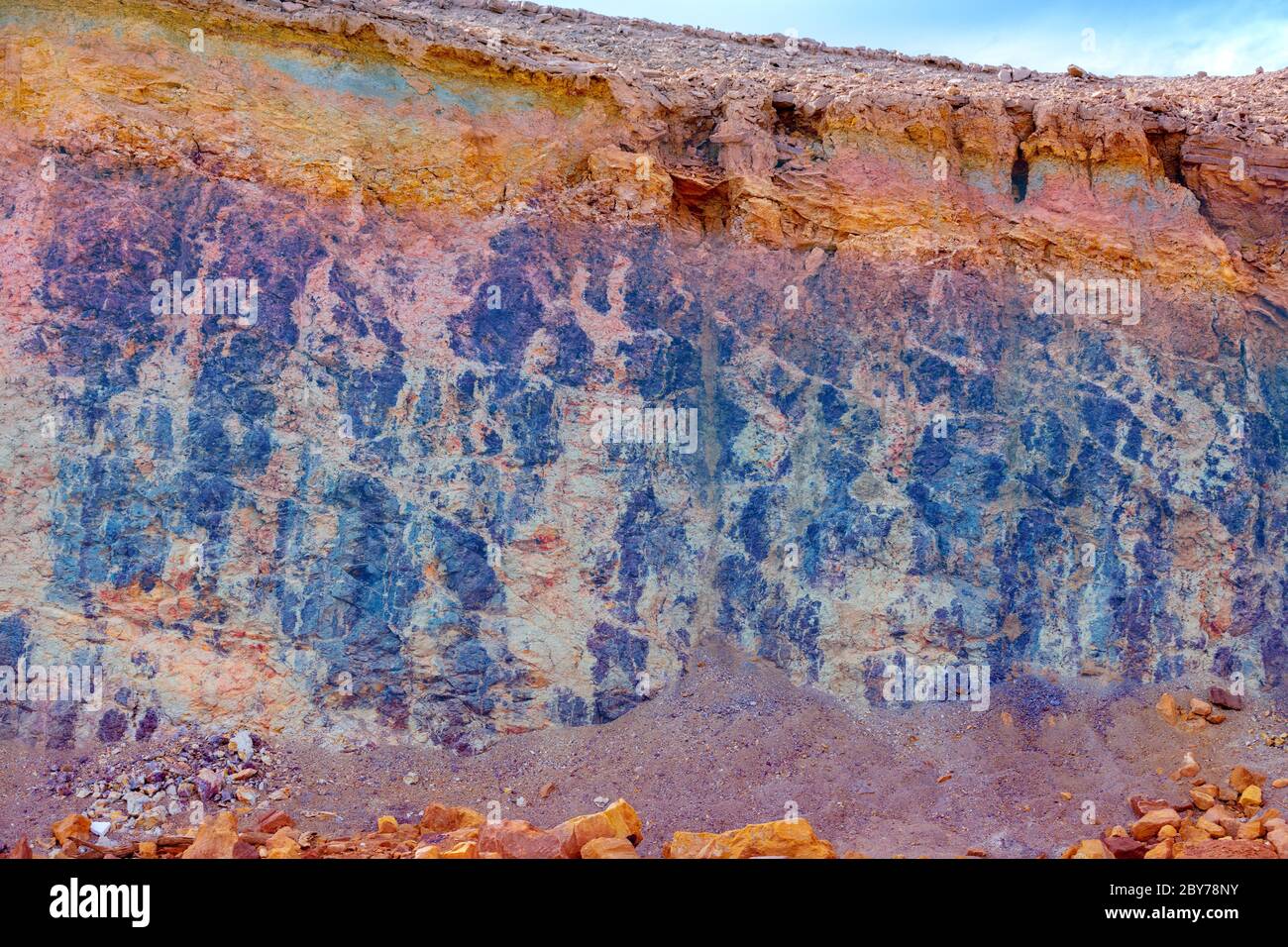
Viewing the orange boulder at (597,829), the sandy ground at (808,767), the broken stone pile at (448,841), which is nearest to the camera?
the broken stone pile at (448,841)

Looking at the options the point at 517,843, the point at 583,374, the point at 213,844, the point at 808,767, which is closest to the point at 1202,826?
the point at 808,767

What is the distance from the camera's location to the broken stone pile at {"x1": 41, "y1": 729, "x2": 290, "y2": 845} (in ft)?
32.2

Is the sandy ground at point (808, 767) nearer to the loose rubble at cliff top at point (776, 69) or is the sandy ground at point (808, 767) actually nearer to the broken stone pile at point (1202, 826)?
the broken stone pile at point (1202, 826)

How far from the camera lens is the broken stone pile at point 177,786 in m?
9.80

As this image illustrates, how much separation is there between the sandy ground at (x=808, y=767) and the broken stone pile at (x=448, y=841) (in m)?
0.55

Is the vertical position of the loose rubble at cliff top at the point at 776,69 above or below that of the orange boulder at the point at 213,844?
above

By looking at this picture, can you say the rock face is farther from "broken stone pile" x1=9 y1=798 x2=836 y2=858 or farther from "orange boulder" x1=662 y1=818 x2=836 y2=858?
"orange boulder" x1=662 y1=818 x2=836 y2=858

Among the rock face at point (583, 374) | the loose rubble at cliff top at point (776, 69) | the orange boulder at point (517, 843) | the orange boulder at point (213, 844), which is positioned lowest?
the orange boulder at point (213, 844)

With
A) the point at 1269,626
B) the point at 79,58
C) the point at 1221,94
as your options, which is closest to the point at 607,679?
the point at 1269,626

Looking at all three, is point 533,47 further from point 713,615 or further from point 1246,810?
point 1246,810

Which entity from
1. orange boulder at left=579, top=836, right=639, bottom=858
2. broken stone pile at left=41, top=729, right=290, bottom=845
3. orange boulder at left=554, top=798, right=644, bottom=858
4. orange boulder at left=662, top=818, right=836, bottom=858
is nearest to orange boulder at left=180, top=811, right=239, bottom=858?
broken stone pile at left=41, top=729, right=290, bottom=845

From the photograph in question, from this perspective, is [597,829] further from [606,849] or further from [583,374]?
[583,374]

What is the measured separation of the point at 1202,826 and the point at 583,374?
25.3 ft

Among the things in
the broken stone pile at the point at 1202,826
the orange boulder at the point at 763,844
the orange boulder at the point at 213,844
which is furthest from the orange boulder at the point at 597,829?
the broken stone pile at the point at 1202,826
